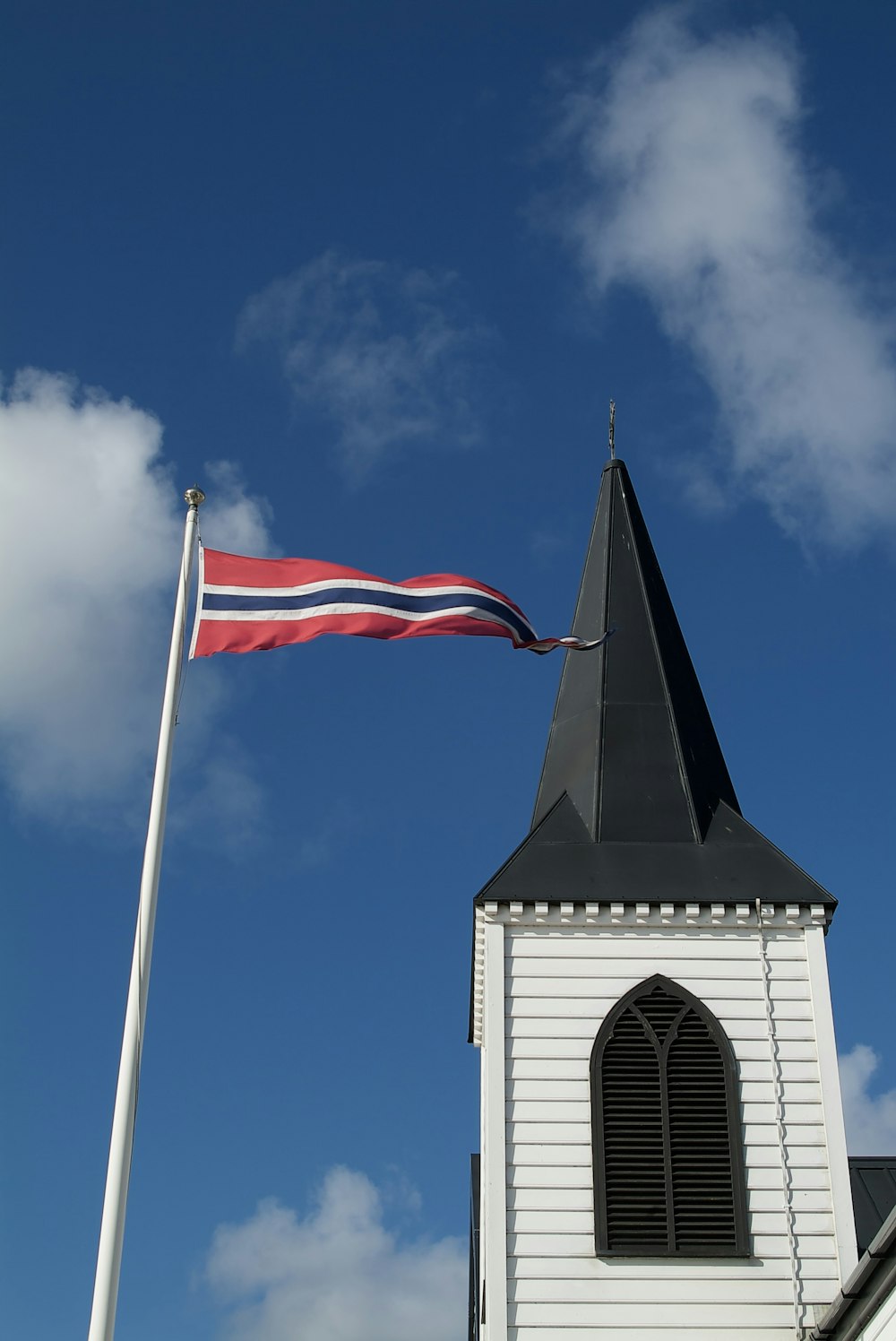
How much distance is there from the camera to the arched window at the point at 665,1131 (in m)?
15.6

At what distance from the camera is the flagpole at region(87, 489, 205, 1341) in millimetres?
9945

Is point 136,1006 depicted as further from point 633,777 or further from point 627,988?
point 633,777

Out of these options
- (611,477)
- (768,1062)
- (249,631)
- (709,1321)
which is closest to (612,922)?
(768,1062)

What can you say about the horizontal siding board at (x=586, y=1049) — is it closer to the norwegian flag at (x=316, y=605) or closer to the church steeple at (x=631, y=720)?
the church steeple at (x=631, y=720)

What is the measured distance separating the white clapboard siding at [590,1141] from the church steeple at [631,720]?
5.79 ft

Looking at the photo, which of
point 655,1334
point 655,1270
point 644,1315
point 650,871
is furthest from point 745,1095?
point 650,871

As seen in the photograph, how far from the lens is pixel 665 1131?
16188mm

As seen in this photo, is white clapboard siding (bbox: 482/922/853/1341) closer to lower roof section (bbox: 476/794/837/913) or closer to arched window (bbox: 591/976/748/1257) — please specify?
arched window (bbox: 591/976/748/1257)

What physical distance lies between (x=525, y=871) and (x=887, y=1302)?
6.95 metres

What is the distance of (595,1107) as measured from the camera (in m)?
16.2

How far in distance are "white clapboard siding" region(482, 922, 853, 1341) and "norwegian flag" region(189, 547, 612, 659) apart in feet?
15.8

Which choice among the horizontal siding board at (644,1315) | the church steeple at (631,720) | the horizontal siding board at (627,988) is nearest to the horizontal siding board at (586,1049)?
the horizontal siding board at (627,988)

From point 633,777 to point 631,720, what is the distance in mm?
965

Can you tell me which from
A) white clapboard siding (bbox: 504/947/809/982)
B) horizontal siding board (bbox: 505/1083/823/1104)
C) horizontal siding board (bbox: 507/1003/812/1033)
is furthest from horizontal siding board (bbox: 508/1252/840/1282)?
white clapboard siding (bbox: 504/947/809/982)
